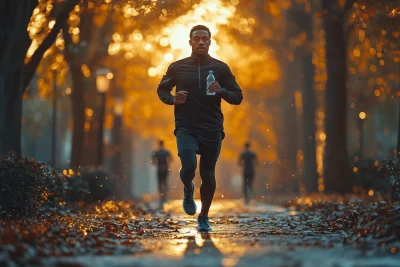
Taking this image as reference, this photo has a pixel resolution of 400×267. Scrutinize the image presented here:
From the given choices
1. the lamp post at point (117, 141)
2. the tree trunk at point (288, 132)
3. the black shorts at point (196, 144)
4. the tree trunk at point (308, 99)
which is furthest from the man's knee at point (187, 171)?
the tree trunk at point (288, 132)

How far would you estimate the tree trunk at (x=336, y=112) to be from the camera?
Result: 26.2 m

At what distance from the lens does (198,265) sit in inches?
291

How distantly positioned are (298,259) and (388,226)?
182cm

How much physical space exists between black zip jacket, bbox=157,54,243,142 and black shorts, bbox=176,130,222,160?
0.05 meters

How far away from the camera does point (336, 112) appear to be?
26406 mm

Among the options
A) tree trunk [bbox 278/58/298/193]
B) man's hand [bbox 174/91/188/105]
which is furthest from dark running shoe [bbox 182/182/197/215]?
tree trunk [bbox 278/58/298/193]

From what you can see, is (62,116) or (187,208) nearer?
(187,208)

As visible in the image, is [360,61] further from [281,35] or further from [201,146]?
[201,146]

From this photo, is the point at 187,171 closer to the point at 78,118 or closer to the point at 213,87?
the point at 213,87

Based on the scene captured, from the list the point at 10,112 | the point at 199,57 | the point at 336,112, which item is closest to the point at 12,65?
the point at 10,112

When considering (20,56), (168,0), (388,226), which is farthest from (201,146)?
(168,0)

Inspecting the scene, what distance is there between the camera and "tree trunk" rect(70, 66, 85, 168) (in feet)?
89.0

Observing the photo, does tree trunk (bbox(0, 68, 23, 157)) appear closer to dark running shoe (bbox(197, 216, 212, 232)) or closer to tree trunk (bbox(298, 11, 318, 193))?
dark running shoe (bbox(197, 216, 212, 232))

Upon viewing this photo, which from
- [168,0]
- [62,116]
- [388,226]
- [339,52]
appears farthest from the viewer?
[62,116]
